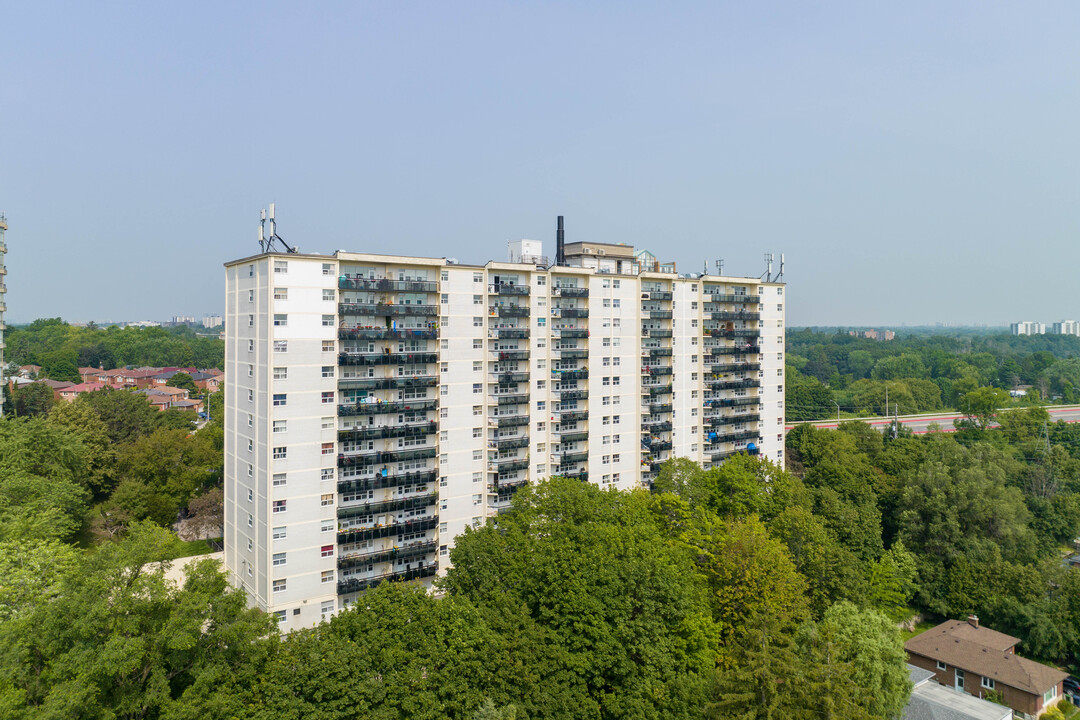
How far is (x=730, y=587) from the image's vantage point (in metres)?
43.0

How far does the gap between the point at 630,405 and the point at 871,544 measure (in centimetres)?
2526

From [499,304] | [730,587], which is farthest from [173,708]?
[499,304]

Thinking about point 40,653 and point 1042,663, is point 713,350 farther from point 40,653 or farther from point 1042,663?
point 40,653

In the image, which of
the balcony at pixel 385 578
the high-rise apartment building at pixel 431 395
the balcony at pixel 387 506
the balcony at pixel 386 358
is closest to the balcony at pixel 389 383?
the high-rise apartment building at pixel 431 395

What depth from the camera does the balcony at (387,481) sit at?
4603 centimetres

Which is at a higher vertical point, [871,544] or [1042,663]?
[871,544]

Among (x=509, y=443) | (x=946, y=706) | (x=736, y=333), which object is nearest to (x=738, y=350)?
(x=736, y=333)

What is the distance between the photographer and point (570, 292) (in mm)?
57469

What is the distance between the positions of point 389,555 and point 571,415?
2019cm

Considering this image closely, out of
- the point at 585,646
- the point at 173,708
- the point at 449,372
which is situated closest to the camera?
the point at 173,708

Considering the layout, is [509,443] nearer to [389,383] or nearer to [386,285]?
[389,383]

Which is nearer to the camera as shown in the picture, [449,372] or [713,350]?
[449,372]

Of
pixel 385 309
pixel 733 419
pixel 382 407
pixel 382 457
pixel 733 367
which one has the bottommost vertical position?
pixel 382 457

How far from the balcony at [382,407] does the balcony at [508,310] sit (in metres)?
9.22
